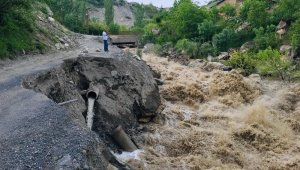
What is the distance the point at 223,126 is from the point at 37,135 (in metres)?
11.0

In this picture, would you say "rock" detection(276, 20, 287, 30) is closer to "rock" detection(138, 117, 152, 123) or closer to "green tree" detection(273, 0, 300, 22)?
"green tree" detection(273, 0, 300, 22)

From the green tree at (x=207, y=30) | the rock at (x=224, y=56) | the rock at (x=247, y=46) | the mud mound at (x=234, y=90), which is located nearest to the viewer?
the mud mound at (x=234, y=90)

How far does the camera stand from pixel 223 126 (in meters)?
18.5

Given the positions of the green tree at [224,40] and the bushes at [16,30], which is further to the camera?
the green tree at [224,40]

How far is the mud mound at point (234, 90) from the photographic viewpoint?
22.8 m

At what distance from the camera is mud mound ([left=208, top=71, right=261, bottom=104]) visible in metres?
22.8

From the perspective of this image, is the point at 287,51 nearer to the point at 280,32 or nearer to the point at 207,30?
the point at 280,32

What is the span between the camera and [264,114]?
1959cm

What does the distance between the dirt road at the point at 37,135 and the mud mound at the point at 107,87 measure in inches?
73.7

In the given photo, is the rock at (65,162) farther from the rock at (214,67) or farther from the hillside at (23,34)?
the rock at (214,67)

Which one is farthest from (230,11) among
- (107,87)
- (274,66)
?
(107,87)

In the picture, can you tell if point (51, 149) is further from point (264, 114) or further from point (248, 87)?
point (248, 87)

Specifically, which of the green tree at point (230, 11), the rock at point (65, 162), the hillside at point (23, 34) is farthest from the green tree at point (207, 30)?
the rock at point (65, 162)

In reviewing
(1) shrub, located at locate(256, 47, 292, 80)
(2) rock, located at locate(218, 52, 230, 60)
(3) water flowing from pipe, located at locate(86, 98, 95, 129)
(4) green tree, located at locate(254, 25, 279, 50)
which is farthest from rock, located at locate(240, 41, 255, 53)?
(3) water flowing from pipe, located at locate(86, 98, 95, 129)
